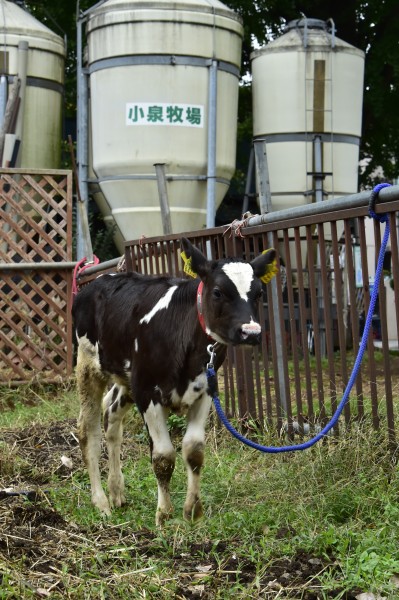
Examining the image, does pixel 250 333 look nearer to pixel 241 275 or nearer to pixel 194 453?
pixel 241 275

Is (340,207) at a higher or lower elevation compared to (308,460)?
higher

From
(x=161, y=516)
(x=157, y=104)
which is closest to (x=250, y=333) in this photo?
(x=161, y=516)

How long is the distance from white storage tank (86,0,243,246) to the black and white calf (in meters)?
6.76

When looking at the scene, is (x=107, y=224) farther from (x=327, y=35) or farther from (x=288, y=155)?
(x=327, y=35)

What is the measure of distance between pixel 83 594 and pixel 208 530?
115 cm

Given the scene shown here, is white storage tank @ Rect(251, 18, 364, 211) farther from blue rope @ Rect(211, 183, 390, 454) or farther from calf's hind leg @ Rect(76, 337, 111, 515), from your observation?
blue rope @ Rect(211, 183, 390, 454)

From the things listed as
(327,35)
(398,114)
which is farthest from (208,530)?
(398,114)

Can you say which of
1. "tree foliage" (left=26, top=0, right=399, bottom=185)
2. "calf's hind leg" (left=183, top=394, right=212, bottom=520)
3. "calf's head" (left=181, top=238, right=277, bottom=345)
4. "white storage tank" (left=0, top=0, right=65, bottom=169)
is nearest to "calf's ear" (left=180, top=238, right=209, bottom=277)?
"calf's head" (left=181, top=238, right=277, bottom=345)

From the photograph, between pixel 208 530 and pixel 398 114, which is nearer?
pixel 208 530

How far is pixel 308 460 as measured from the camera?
16.9ft

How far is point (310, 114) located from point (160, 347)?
9281mm

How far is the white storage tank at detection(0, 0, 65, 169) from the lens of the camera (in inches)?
553

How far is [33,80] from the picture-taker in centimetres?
1453

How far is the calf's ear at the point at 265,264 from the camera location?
4.87 m
